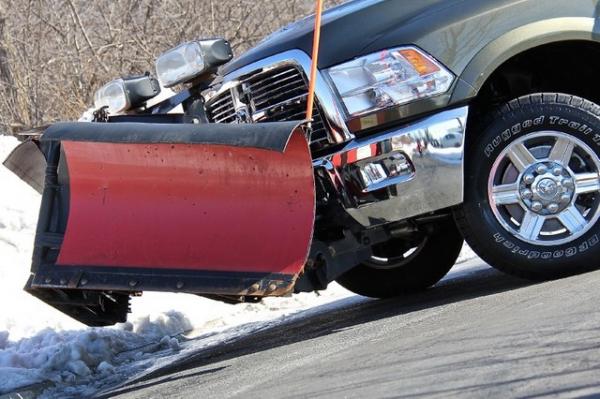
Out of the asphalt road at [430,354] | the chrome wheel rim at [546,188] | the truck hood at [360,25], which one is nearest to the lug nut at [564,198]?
the chrome wheel rim at [546,188]

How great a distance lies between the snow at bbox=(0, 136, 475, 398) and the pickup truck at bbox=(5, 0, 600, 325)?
77cm

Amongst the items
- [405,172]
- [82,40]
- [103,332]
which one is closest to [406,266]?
[405,172]

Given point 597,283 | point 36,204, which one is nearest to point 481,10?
point 597,283

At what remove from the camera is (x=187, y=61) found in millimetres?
6027

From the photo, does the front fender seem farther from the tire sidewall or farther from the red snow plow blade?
the red snow plow blade

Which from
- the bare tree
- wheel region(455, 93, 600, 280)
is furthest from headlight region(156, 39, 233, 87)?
the bare tree

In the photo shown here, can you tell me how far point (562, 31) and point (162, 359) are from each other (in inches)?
123

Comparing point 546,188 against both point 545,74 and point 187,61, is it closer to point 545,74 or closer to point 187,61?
point 545,74

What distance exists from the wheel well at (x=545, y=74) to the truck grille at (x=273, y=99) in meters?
0.85

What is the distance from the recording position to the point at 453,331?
5.01 metres

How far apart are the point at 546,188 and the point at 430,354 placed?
4.46 ft

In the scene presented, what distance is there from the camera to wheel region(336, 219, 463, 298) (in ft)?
23.7

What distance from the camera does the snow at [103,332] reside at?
6.41 meters

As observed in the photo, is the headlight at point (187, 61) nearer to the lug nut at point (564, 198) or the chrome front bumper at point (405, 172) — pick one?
the chrome front bumper at point (405, 172)
